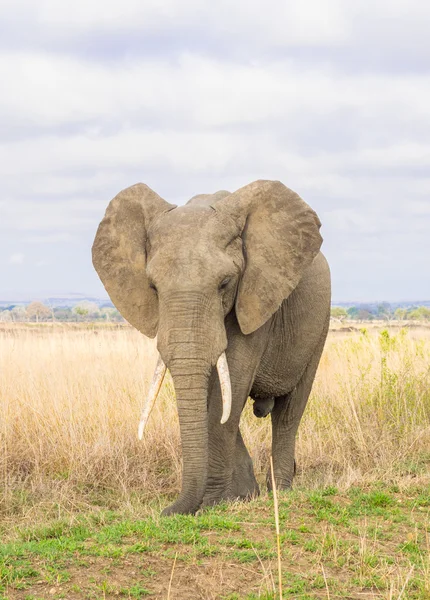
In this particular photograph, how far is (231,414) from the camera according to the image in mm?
7090

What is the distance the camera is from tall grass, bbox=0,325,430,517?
898cm

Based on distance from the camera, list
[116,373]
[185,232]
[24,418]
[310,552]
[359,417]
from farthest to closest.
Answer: [116,373] → [359,417] → [24,418] → [185,232] → [310,552]

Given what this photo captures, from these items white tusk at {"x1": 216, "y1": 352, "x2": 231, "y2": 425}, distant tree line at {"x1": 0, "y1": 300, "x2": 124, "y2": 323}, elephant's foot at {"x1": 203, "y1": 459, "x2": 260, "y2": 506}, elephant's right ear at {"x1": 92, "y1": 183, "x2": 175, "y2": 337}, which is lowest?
elephant's foot at {"x1": 203, "y1": 459, "x2": 260, "y2": 506}

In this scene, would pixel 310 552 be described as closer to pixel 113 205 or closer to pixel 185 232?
pixel 185 232

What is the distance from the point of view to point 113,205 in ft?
24.9

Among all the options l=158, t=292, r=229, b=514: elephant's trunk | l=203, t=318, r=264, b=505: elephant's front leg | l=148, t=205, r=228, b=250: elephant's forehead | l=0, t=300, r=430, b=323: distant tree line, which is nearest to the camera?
l=158, t=292, r=229, b=514: elephant's trunk

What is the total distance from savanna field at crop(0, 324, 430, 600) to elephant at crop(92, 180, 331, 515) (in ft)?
1.78

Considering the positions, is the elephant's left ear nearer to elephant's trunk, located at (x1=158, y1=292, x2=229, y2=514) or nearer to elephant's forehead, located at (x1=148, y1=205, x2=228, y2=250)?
elephant's forehead, located at (x1=148, y1=205, x2=228, y2=250)

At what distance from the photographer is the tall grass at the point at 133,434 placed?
8977 mm

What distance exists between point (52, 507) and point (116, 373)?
14.2ft

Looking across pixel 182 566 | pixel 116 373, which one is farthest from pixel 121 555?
pixel 116 373

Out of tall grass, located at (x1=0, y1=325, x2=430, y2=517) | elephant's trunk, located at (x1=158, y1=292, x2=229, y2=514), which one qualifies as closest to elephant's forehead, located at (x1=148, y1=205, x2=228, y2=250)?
elephant's trunk, located at (x1=158, y1=292, x2=229, y2=514)

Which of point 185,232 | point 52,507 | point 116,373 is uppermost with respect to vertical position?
point 185,232

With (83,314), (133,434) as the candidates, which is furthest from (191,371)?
(83,314)
